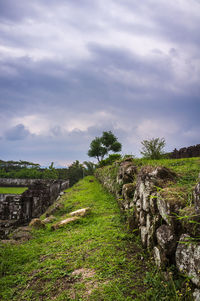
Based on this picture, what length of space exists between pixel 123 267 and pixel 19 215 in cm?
773

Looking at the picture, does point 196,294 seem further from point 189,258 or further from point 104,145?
point 104,145

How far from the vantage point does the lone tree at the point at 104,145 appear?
42.2m

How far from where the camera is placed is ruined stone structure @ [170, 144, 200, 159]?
32.7ft

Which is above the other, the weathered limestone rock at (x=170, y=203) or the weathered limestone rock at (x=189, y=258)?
the weathered limestone rock at (x=170, y=203)

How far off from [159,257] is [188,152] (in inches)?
350

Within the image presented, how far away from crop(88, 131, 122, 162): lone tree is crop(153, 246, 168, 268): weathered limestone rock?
1543 inches

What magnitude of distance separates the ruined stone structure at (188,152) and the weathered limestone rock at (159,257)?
27.2ft

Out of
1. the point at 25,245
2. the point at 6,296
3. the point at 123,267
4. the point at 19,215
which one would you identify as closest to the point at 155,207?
the point at 123,267

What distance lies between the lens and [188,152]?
10367 mm

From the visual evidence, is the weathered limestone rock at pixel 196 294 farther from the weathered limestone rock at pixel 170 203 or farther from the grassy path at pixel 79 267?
the weathered limestone rock at pixel 170 203

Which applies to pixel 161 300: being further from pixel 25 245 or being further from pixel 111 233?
pixel 25 245

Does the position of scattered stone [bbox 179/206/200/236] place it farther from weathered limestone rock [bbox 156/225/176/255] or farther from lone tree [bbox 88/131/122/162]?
lone tree [bbox 88/131/122/162]

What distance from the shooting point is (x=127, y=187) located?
532 cm

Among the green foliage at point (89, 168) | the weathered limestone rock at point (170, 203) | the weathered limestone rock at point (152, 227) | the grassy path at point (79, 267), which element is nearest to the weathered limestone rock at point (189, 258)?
the weathered limestone rock at point (170, 203)
